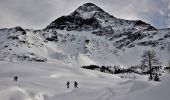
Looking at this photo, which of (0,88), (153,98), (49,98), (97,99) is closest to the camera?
(153,98)

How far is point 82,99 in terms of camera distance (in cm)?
2628

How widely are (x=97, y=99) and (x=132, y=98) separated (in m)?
7.70

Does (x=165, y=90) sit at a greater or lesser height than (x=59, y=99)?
greater

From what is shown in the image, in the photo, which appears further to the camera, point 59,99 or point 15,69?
point 15,69

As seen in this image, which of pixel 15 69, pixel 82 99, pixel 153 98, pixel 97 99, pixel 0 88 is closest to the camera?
pixel 153 98

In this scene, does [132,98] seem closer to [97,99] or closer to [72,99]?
[97,99]

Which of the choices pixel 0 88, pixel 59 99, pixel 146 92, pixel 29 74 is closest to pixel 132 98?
pixel 146 92

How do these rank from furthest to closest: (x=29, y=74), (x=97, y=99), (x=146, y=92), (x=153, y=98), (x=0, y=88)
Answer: (x=29, y=74)
(x=0, y=88)
(x=97, y=99)
(x=146, y=92)
(x=153, y=98)

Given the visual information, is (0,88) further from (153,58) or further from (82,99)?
(153,58)

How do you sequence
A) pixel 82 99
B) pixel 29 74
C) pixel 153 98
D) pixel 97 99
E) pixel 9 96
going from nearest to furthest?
pixel 153 98
pixel 97 99
pixel 82 99
pixel 9 96
pixel 29 74

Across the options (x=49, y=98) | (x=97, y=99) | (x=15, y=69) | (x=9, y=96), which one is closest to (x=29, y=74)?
(x=15, y=69)

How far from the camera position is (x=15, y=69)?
7269 centimetres

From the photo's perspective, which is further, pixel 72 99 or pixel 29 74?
pixel 29 74

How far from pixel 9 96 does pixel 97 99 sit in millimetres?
8162
